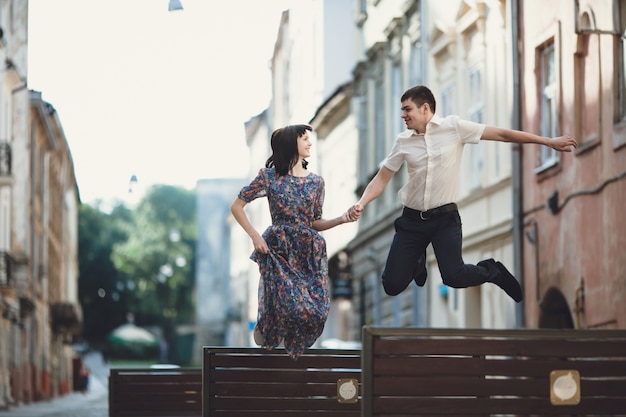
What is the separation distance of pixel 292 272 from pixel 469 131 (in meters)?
1.52

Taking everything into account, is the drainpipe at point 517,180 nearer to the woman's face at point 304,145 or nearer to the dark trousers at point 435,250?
the dark trousers at point 435,250

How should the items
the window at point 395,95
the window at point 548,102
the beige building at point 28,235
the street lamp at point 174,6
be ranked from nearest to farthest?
1. the street lamp at point 174,6
2. the window at point 548,102
3. the window at point 395,95
4. the beige building at point 28,235

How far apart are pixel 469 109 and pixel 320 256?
56.8 ft

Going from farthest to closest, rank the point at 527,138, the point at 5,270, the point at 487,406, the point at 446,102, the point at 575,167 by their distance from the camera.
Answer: the point at 5,270
the point at 446,102
the point at 575,167
the point at 527,138
the point at 487,406

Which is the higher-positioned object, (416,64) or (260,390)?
(416,64)

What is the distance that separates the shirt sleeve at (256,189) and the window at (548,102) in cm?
1137

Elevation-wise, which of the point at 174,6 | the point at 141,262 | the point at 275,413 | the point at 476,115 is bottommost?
the point at 275,413

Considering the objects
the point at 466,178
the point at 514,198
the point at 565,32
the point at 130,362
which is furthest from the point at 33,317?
the point at 130,362

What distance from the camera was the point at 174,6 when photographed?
21188mm

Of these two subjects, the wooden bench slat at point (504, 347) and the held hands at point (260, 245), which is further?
the held hands at point (260, 245)

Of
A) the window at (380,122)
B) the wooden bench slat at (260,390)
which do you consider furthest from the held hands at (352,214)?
the window at (380,122)

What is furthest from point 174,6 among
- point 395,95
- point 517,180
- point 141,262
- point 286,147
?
point 141,262

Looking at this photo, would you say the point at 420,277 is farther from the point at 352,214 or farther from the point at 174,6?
the point at 174,6

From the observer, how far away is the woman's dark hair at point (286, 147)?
10.3 metres
